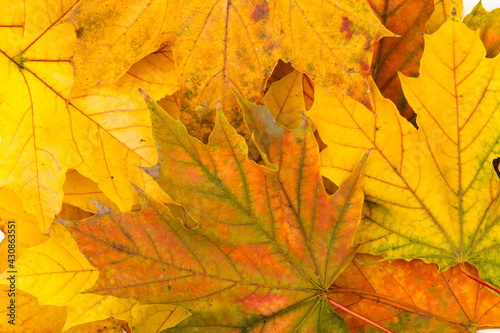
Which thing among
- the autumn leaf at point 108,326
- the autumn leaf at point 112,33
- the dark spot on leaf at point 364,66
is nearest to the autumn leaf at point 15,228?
the autumn leaf at point 108,326

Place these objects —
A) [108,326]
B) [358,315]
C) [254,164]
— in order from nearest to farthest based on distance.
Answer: [254,164] → [358,315] → [108,326]

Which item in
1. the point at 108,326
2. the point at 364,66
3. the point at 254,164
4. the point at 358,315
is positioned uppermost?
the point at 364,66

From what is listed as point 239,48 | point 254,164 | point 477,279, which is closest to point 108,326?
point 254,164

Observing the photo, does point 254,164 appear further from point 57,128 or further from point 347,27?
point 57,128

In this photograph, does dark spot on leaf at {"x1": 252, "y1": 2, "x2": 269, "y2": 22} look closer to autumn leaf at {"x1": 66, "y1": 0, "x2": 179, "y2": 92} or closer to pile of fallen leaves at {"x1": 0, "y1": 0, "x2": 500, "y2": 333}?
pile of fallen leaves at {"x1": 0, "y1": 0, "x2": 500, "y2": 333}

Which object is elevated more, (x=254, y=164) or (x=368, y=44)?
(x=368, y=44)

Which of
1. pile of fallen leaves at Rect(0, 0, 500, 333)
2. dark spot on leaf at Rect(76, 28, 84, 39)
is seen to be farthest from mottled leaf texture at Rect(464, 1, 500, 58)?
dark spot on leaf at Rect(76, 28, 84, 39)
